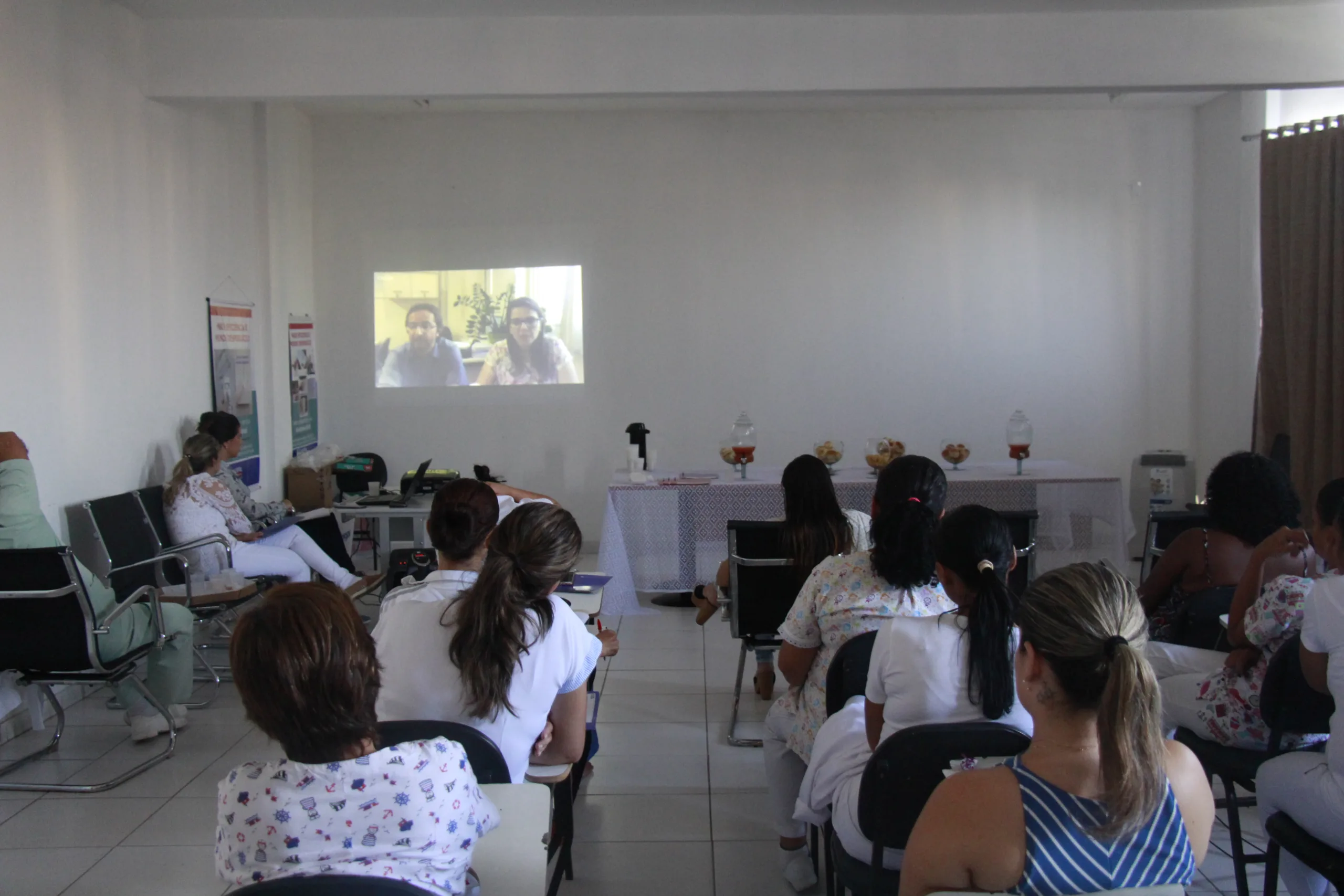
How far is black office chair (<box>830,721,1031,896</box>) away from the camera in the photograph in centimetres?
166

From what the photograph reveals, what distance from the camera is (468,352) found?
717 centimetres

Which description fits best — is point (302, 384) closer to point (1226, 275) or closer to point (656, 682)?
point (656, 682)

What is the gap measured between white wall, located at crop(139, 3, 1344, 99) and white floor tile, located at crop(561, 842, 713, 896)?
3427mm

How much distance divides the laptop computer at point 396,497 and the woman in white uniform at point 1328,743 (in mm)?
4196

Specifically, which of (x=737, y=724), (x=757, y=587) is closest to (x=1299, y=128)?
(x=757, y=587)

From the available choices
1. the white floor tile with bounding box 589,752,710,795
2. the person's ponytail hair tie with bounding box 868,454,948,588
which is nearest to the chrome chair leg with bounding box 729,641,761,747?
the white floor tile with bounding box 589,752,710,795

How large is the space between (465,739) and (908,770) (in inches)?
28.8

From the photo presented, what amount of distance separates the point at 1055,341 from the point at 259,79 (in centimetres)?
507

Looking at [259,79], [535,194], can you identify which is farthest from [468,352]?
[259,79]

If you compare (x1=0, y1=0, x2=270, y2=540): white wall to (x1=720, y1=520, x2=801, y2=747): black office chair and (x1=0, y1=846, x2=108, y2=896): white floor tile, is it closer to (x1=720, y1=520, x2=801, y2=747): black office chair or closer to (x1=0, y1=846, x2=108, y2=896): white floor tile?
(x1=0, y1=846, x2=108, y2=896): white floor tile

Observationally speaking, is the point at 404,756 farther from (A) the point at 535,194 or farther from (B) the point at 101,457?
(A) the point at 535,194

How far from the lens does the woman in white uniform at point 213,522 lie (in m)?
4.59

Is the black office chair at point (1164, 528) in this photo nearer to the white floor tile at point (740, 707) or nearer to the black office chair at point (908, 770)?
the white floor tile at point (740, 707)

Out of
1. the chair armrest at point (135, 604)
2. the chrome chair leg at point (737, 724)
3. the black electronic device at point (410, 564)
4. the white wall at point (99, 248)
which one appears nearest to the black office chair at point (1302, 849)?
the chrome chair leg at point (737, 724)
